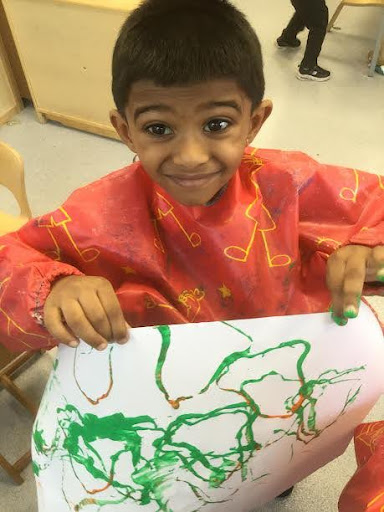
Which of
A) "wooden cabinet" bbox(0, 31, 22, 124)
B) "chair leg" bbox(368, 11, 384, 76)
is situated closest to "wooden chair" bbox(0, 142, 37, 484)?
"wooden cabinet" bbox(0, 31, 22, 124)

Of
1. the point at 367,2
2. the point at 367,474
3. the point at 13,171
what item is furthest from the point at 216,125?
the point at 367,2

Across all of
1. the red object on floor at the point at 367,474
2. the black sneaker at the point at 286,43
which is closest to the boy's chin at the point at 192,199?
the red object on floor at the point at 367,474

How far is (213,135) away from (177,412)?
0.35m

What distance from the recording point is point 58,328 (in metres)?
0.57

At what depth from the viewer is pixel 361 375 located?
658mm

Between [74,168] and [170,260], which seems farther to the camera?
[74,168]

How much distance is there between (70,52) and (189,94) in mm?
1659

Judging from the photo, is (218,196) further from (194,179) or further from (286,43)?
(286,43)

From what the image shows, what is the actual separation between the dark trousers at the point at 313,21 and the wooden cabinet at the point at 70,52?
109 centimetres

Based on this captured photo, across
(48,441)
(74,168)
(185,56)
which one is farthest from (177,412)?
(74,168)

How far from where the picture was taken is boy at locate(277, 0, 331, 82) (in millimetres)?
2424

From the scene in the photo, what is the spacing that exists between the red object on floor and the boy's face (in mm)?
451

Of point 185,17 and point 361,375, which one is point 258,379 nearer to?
point 361,375

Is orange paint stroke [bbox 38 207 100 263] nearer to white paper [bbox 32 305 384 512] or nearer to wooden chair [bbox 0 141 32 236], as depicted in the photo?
white paper [bbox 32 305 384 512]
